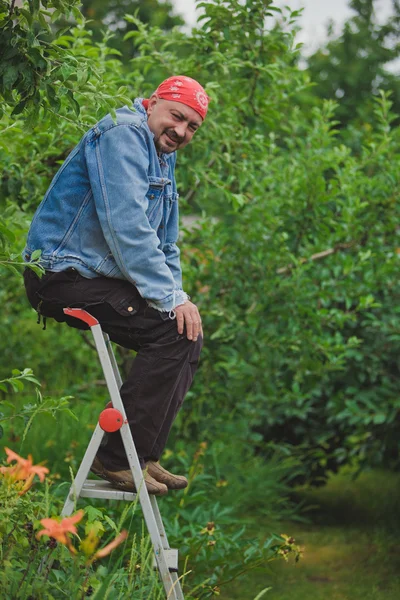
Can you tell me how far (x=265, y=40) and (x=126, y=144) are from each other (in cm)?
204

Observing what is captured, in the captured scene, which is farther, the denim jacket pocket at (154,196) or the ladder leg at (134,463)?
the denim jacket pocket at (154,196)

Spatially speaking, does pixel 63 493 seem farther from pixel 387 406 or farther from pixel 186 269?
pixel 387 406

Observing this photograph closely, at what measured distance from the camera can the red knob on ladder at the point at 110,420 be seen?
2.76m

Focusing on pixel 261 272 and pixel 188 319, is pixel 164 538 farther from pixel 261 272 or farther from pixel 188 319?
pixel 261 272

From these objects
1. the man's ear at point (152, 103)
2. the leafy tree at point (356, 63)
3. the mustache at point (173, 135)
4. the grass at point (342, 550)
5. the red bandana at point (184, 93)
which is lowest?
the grass at point (342, 550)

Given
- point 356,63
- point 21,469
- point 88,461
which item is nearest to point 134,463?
point 88,461

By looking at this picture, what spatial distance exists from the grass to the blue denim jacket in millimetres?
1579

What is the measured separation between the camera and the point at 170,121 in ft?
9.59

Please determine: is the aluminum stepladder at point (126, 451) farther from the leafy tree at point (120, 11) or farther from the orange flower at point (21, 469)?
the leafy tree at point (120, 11)

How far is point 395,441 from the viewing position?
17.0 feet

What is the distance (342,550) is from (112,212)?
3.03 metres

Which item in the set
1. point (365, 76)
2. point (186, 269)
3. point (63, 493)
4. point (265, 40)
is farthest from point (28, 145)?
point (365, 76)

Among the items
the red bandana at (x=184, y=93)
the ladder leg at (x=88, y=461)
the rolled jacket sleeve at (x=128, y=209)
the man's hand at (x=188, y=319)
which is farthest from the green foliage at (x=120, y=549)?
the red bandana at (x=184, y=93)

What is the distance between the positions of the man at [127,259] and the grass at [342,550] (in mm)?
1211
